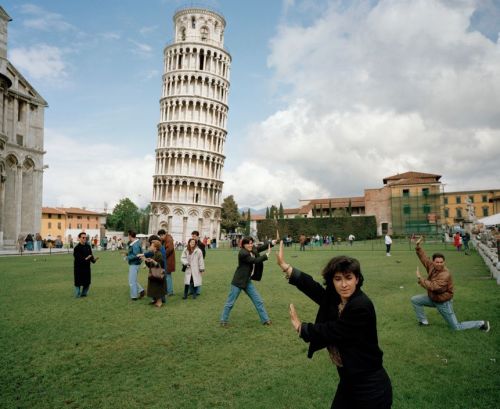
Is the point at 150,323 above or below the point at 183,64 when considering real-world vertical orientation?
below

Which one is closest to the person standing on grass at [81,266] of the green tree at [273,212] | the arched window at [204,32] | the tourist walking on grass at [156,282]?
the tourist walking on grass at [156,282]

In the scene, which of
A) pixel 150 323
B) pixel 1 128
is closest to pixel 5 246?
pixel 1 128

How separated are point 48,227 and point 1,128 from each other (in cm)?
5250

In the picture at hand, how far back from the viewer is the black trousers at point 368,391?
271 cm

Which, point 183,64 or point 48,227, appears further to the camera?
point 48,227

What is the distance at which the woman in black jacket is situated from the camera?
2.72m

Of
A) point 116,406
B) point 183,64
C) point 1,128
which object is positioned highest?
point 183,64

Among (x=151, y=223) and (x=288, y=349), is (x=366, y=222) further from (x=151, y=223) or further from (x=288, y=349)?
(x=288, y=349)

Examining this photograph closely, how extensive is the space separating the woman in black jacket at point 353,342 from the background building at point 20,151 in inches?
1660

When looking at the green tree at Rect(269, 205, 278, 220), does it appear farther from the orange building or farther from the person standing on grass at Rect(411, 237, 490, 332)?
the person standing on grass at Rect(411, 237, 490, 332)

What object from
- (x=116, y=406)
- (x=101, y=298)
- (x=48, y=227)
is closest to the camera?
(x=116, y=406)

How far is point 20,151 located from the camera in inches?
1635

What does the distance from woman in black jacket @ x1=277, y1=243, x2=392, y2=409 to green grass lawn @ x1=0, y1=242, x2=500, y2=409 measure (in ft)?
6.36

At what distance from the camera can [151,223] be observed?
70000mm
